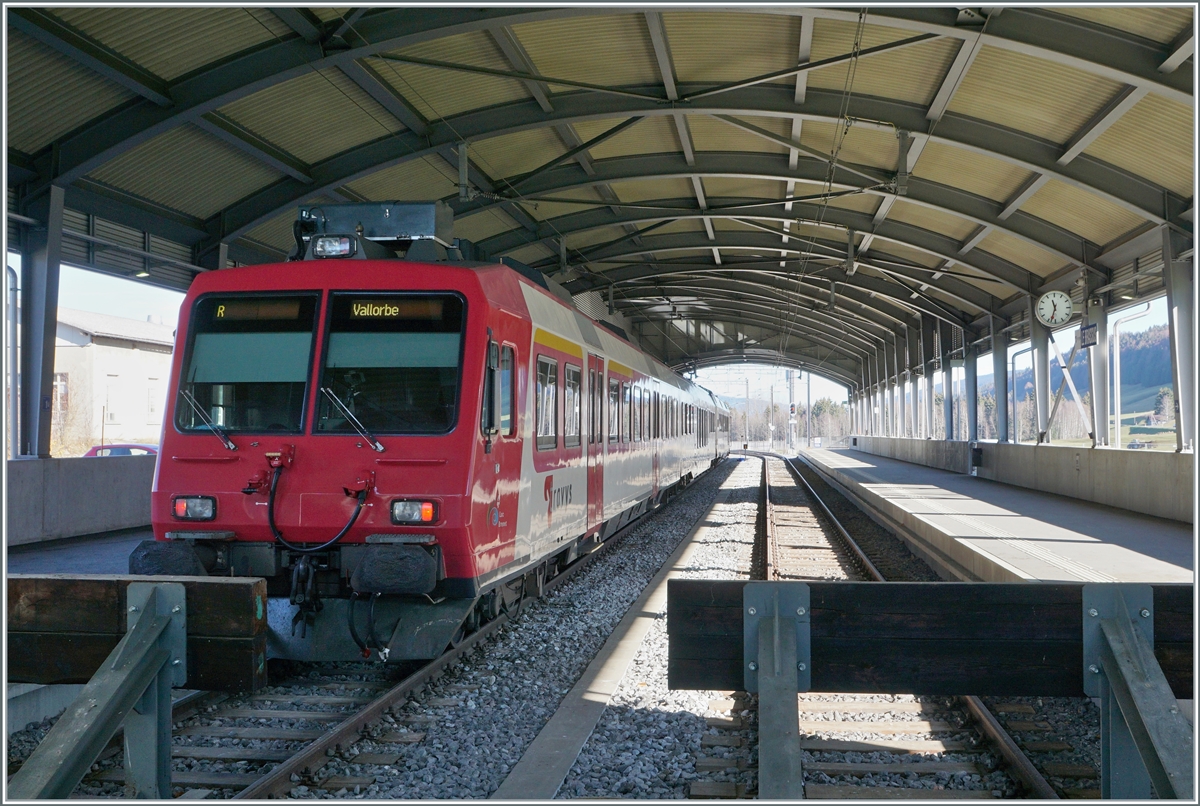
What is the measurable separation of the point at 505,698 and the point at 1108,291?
15958mm

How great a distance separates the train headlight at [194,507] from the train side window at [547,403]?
290 cm

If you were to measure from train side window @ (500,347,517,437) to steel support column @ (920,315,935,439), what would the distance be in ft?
96.4

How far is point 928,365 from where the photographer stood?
3409cm

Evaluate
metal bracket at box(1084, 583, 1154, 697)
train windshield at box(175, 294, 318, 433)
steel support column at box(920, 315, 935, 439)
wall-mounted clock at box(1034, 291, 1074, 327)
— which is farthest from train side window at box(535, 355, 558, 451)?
steel support column at box(920, 315, 935, 439)

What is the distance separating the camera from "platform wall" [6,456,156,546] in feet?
38.2

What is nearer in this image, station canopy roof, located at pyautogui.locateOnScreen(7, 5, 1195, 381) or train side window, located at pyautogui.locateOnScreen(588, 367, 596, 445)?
train side window, located at pyautogui.locateOnScreen(588, 367, 596, 445)

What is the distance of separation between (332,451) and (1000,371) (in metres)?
23.2

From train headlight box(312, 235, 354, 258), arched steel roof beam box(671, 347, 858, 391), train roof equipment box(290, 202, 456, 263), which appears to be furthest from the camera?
arched steel roof beam box(671, 347, 858, 391)

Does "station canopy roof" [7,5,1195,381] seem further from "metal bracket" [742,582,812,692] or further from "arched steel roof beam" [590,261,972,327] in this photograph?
"metal bracket" [742,582,812,692]

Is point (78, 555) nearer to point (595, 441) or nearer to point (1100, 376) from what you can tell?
point (595, 441)

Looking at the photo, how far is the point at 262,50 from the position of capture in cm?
1172

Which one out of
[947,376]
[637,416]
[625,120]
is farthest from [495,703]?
[947,376]

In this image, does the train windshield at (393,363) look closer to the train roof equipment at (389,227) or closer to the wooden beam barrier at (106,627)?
the train roof equipment at (389,227)

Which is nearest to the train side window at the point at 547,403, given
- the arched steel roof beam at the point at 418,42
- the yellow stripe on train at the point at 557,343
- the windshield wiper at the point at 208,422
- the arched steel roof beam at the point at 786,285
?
the yellow stripe on train at the point at 557,343
